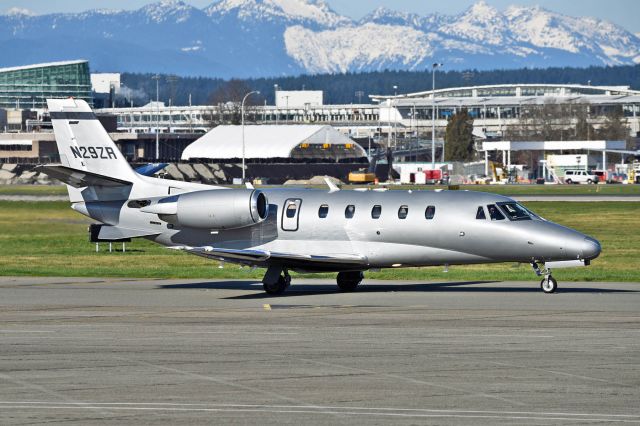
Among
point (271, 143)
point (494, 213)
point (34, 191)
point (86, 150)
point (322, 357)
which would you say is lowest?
point (34, 191)

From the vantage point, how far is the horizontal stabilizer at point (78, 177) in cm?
3356

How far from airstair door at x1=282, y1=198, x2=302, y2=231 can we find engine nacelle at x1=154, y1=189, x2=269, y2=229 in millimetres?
562

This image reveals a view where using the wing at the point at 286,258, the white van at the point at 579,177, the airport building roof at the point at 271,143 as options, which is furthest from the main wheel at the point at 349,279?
the airport building roof at the point at 271,143

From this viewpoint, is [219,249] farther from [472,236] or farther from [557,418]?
[557,418]

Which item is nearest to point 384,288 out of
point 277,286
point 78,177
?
point 277,286

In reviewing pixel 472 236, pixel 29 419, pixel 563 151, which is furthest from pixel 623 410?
pixel 563 151

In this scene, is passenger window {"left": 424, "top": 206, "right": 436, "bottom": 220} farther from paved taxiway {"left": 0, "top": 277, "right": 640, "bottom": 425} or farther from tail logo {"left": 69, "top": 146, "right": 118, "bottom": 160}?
tail logo {"left": 69, "top": 146, "right": 118, "bottom": 160}

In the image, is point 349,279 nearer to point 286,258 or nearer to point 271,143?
point 286,258

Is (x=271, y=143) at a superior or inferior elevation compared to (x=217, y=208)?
superior

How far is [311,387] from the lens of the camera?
18.3 metres

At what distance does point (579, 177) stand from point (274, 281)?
106 m

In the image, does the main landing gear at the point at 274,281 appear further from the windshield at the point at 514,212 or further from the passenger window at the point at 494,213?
the windshield at the point at 514,212

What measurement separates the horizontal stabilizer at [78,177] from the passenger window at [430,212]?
30.7 feet

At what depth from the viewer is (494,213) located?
107 ft
